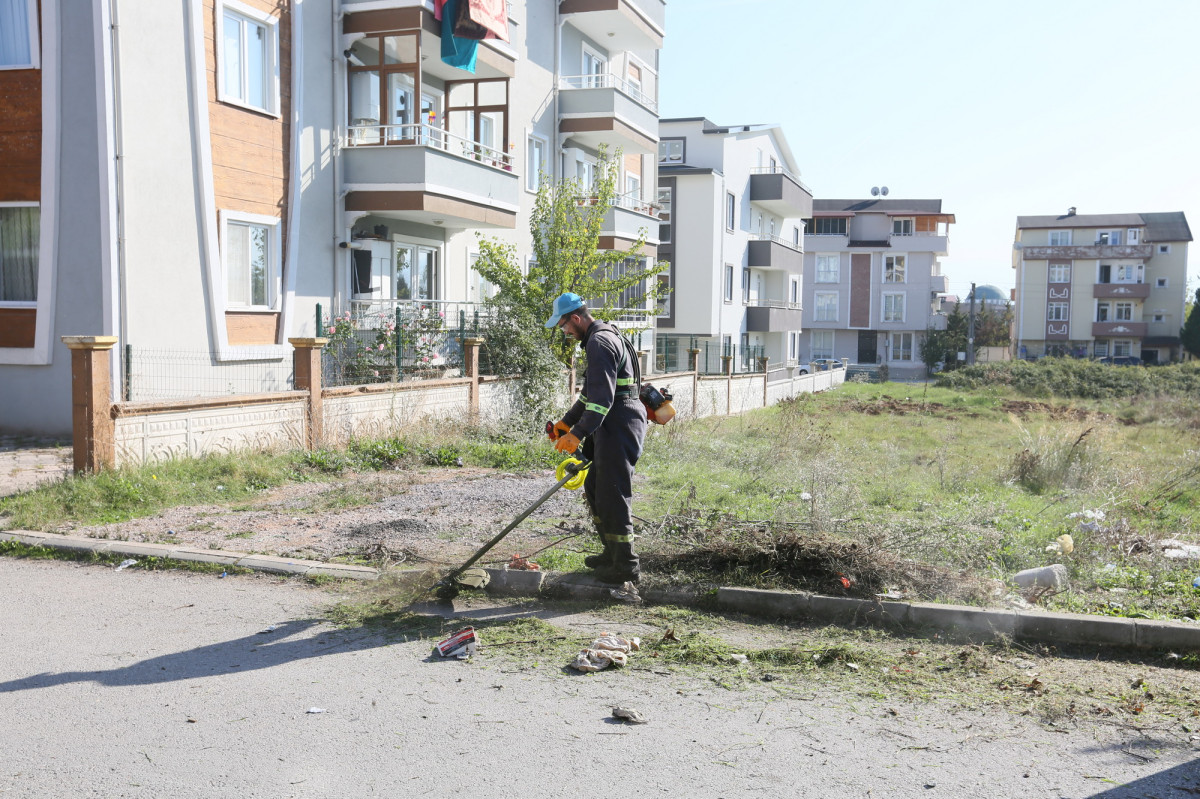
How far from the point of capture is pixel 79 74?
13641mm

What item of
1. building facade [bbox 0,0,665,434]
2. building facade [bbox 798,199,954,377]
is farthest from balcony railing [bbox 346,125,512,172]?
building facade [bbox 798,199,954,377]

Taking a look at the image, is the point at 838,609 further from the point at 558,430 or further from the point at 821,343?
the point at 821,343

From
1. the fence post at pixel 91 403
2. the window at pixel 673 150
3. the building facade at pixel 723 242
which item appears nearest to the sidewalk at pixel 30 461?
the fence post at pixel 91 403

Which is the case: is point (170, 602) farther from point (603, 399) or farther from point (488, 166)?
point (488, 166)

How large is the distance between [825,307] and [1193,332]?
26.0 m

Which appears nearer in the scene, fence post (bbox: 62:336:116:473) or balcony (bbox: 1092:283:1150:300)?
fence post (bbox: 62:336:116:473)

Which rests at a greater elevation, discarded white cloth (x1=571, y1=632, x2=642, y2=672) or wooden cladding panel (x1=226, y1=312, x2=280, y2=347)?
wooden cladding panel (x1=226, y1=312, x2=280, y2=347)

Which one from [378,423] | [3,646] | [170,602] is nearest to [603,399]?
[170,602]

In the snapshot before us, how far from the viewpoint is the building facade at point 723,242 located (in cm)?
3975

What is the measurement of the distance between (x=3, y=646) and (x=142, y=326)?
9645 millimetres

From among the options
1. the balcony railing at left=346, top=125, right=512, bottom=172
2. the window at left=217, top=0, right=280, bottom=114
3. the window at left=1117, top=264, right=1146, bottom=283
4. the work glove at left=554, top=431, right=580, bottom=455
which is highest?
the window at left=1117, top=264, right=1146, bottom=283

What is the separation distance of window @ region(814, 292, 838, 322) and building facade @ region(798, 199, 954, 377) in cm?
7

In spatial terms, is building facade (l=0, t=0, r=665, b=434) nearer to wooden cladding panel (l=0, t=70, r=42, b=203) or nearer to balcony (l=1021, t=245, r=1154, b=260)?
wooden cladding panel (l=0, t=70, r=42, b=203)

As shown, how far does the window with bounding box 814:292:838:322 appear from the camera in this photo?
6700 centimetres
